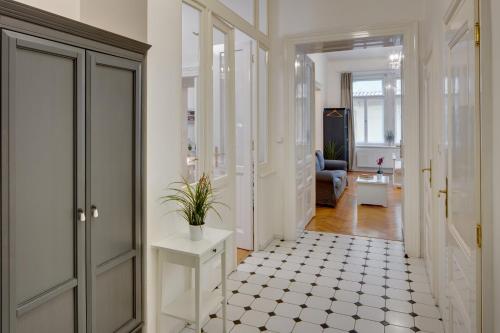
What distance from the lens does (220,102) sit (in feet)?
11.1

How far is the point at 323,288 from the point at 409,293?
740mm

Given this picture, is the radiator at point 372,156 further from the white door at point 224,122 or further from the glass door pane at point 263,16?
the white door at point 224,122

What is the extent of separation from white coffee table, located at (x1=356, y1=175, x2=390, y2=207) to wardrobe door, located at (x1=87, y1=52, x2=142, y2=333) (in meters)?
5.22

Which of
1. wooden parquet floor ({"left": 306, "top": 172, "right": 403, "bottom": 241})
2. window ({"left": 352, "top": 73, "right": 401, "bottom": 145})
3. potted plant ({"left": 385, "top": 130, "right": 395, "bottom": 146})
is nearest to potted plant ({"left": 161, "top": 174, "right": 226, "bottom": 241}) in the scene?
wooden parquet floor ({"left": 306, "top": 172, "right": 403, "bottom": 241})

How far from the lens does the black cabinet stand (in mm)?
10318

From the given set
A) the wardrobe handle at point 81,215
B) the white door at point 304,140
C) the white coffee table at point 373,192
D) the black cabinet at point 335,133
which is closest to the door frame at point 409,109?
the white door at point 304,140

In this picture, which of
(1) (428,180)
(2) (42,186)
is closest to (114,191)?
(2) (42,186)

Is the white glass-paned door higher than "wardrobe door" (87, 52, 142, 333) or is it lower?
higher

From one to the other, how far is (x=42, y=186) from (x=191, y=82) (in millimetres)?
1553

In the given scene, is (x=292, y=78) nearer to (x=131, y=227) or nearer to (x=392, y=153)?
(x=131, y=227)

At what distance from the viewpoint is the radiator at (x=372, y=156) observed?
10.7 metres

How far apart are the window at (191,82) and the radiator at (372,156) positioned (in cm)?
903

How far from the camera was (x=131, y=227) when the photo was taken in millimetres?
1970

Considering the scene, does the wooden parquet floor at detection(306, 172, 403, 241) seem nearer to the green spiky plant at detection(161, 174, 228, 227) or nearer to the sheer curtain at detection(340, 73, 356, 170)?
the green spiky plant at detection(161, 174, 228, 227)
